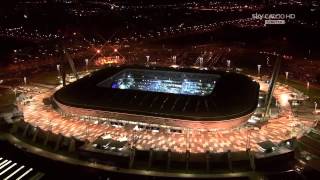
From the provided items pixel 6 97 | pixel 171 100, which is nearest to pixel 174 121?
pixel 171 100

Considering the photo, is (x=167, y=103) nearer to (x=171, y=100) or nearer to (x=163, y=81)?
(x=171, y=100)

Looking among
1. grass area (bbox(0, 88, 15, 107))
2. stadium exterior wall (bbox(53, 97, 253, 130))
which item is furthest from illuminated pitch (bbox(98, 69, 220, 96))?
grass area (bbox(0, 88, 15, 107))

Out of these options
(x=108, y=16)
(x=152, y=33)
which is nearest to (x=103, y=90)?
(x=152, y=33)

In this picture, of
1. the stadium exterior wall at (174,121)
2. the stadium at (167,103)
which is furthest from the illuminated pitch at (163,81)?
the stadium exterior wall at (174,121)

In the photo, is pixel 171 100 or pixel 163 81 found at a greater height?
pixel 171 100

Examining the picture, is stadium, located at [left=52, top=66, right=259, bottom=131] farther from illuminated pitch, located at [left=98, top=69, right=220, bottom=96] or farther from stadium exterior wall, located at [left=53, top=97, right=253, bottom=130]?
illuminated pitch, located at [left=98, top=69, right=220, bottom=96]

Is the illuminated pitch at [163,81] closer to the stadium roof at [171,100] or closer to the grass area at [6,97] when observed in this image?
the stadium roof at [171,100]
